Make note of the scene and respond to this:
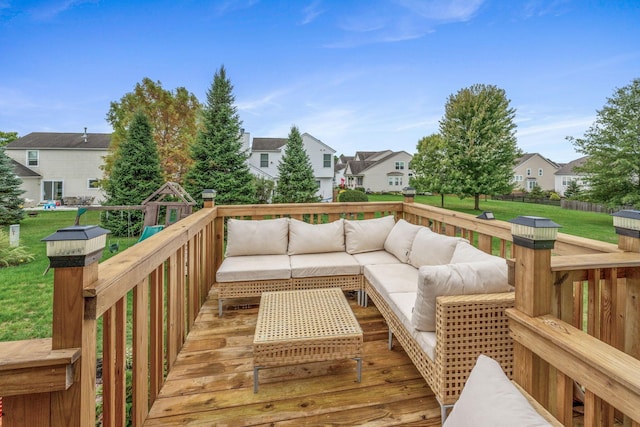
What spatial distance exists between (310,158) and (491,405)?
20.7 m

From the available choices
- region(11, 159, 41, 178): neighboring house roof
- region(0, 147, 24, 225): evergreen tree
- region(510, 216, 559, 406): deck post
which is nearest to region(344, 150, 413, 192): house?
region(11, 159, 41, 178): neighboring house roof

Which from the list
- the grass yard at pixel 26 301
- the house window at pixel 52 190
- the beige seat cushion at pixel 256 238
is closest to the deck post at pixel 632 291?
the beige seat cushion at pixel 256 238

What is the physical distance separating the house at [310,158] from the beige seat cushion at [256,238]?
16.6 meters

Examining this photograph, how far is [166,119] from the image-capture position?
15156 mm

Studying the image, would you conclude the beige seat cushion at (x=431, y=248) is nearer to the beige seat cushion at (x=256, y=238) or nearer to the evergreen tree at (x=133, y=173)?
the beige seat cushion at (x=256, y=238)

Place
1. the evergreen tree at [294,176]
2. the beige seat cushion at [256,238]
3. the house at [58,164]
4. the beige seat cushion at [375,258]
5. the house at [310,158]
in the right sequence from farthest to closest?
the house at [58,164]
the house at [310,158]
the evergreen tree at [294,176]
the beige seat cushion at [256,238]
the beige seat cushion at [375,258]

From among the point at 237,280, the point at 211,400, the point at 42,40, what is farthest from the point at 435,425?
the point at 42,40

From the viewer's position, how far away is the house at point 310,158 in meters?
20.8

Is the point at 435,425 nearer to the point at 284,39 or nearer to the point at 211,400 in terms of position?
the point at 211,400

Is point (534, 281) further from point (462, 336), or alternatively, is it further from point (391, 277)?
point (391, 277)

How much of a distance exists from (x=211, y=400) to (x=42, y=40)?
13917 mm

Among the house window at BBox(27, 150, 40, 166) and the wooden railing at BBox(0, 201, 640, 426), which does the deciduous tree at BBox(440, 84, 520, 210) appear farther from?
the house window at BBox(27, 150, 40, 166)

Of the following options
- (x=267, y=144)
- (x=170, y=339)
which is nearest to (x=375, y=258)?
(x=170, y=339)

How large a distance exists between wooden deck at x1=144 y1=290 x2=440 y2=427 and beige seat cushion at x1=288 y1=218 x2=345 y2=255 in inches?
57.6
